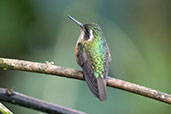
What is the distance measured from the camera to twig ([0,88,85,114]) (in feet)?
2.88

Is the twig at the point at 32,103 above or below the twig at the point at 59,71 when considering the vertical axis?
above

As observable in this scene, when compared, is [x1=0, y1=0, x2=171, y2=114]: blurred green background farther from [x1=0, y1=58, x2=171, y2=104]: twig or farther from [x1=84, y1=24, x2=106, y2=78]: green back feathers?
[x1=0, y1=58, x2=171, y2=104]: twig

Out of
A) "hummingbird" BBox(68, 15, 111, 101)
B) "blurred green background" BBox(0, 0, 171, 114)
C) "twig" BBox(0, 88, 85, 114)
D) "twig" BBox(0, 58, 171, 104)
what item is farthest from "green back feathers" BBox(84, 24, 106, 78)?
"twig" BBox(0, 88, 85, 114)

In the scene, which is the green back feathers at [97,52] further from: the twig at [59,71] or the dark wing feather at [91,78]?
the twig at [59,71]

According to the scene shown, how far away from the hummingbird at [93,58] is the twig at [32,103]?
1.31m

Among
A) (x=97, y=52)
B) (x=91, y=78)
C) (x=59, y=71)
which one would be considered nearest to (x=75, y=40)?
(x=97, y=52)

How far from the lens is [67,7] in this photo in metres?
3.86

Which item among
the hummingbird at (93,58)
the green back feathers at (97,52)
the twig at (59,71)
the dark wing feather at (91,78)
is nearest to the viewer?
the twig at (59,71)

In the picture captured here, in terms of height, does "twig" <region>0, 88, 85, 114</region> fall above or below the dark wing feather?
above

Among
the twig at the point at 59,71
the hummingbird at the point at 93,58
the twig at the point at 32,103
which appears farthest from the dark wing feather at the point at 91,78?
the twig at the point at 32,103

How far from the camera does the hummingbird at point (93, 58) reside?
8.14 ft

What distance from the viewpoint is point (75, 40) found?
3.74 meters

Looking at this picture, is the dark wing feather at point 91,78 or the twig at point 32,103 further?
the dark wing feather at point 91,78

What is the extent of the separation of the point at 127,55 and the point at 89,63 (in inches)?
40.2
